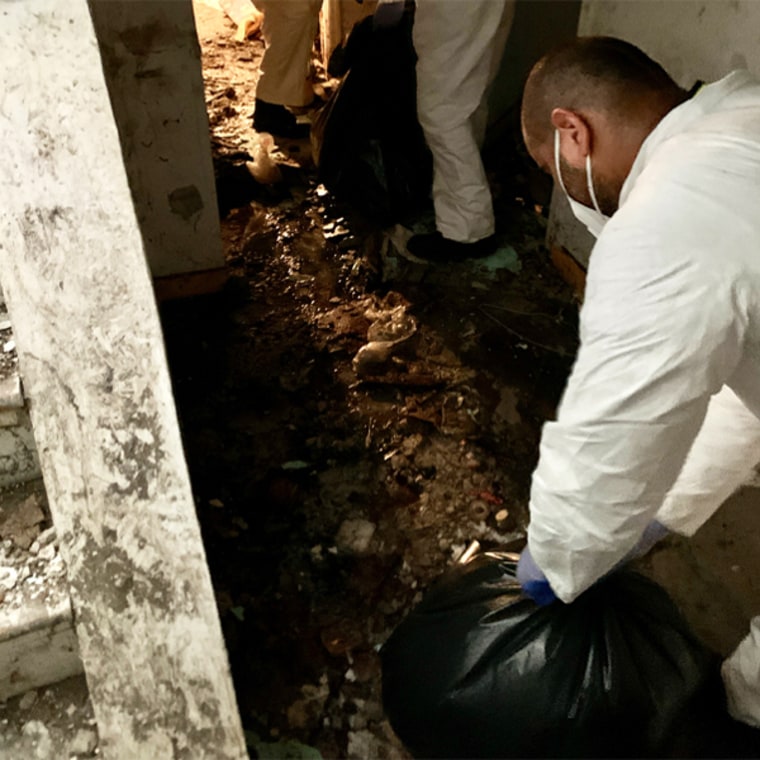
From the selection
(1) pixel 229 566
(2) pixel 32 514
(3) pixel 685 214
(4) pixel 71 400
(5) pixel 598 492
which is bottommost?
(1) pixel 229 566

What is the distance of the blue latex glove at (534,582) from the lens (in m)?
1.32

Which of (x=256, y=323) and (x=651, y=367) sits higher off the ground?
(x=651, y=367)

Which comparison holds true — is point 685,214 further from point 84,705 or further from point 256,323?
point 256,323

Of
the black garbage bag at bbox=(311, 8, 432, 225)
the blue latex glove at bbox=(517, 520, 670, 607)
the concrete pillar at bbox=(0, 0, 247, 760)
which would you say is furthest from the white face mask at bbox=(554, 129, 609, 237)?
the black garbage bag at bbox=(311, 8, 432, 225)

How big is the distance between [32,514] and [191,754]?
17.8 inches

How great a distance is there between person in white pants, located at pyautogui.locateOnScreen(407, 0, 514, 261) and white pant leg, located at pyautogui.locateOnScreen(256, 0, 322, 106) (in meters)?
1.08

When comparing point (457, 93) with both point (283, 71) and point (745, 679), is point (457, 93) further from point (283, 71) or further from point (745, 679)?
point (745, 679)

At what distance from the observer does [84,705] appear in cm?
118

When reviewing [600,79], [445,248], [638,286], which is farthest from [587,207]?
[445,248]

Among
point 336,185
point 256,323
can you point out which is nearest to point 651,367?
point 256,323

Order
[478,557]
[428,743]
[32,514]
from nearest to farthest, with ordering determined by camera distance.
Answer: [32,514] < [428,743] < [478,557]

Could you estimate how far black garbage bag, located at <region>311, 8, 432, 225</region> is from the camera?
2.85m

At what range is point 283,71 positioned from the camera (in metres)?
3.70

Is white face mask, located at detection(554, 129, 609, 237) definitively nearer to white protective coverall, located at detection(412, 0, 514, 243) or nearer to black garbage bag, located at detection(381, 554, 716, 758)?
black garbage bag, located at detection(381, 554, 716, 758)
